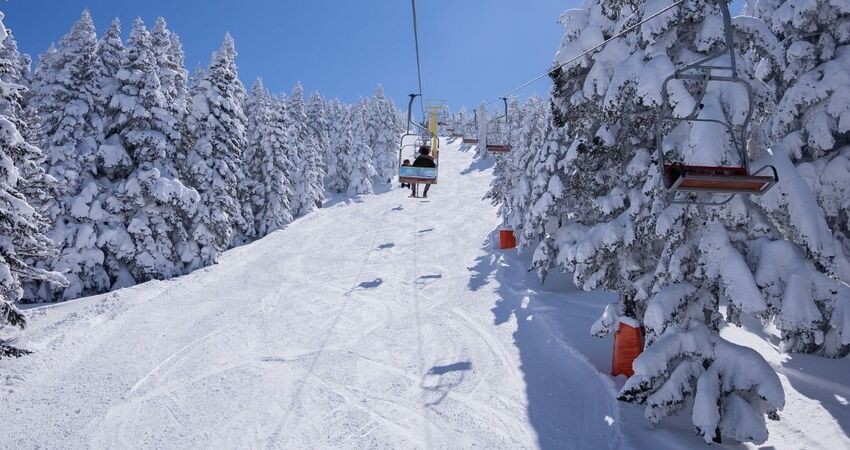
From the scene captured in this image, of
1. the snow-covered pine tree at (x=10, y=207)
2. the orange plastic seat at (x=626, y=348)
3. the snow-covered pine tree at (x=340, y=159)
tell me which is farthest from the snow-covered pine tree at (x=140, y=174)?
the snow-covered pine tree at (x=340, y=159)

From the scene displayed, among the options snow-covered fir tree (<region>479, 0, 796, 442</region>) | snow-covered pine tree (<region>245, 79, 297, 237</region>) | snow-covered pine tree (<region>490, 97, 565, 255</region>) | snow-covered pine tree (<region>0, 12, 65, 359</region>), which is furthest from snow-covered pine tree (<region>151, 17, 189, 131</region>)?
snow-covered fir tree (<region>479, 0, 796, 442</region>)

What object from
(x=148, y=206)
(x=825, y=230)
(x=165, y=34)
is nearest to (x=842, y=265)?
(x=825, y=230)

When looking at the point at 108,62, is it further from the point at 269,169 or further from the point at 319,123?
the point at 319,123

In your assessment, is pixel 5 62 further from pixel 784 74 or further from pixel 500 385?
pixel 784 74

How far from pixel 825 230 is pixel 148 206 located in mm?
24506

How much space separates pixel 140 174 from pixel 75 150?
2794 millimetres

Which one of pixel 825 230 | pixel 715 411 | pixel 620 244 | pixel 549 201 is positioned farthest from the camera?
pixel 549 201

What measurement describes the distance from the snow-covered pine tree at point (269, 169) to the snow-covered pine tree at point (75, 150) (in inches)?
603

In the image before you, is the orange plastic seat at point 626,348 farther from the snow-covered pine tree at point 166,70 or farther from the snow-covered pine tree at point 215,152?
the snow-covered pine tree at point 166,70

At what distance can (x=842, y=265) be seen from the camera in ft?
38.2

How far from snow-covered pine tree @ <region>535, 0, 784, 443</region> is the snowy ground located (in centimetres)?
132

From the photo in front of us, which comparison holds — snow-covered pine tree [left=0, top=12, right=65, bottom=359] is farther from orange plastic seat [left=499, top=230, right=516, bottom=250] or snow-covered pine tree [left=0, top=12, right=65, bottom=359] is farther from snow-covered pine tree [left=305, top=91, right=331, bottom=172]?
snow-covered pine tree [left=305, top=91, right=331, bottom=172]

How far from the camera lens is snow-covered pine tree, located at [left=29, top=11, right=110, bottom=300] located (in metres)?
20.9

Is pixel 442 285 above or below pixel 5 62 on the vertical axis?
below
